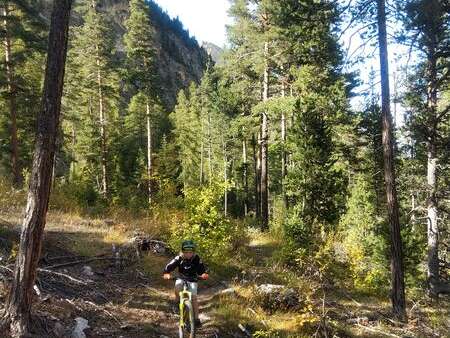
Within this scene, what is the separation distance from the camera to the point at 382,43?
12.2 m

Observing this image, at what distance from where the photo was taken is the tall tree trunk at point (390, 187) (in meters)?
11.9

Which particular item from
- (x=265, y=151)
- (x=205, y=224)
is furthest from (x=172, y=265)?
(x=265, y=151)

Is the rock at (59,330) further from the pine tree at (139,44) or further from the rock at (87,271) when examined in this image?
the pine tree at (139,44)

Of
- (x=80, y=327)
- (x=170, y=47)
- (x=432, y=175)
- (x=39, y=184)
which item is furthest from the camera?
(x=170, y=47)

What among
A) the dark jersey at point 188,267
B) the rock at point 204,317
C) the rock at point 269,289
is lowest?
the rock at point 204,317

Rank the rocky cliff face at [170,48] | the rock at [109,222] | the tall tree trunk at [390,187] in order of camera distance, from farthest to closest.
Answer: the rocky cliff face at [170,48], the rock at [109,222], the tall tree trunk at [390,187]

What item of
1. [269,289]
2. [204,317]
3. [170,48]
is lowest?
[204,317]

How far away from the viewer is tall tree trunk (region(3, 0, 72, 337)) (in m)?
6.74

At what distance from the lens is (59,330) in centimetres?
722

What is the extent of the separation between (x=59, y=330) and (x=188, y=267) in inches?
106

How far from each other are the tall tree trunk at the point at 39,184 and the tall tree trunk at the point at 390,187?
8494 millimetres

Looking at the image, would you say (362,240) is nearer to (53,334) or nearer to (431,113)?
(431,113)

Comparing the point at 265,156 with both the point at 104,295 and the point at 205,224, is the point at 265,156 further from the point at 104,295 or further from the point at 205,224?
the point at 104,295

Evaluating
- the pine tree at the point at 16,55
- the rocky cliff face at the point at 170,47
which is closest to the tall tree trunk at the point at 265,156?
the pine tree at the point at 16,55
